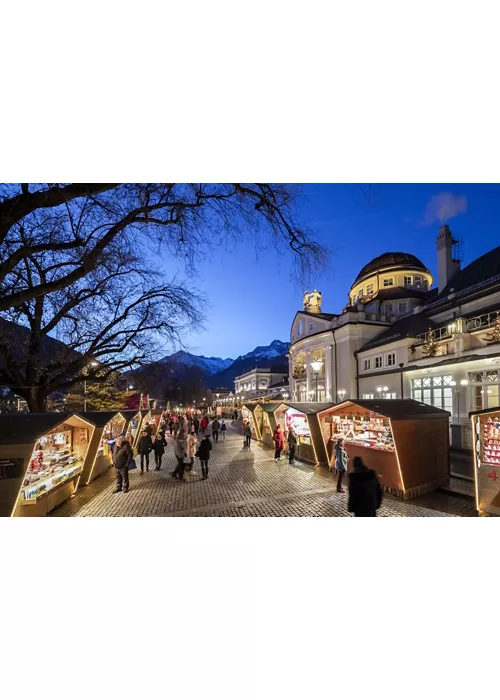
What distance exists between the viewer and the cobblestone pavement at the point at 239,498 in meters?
6.66

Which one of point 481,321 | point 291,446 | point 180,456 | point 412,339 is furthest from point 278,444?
point 412,339

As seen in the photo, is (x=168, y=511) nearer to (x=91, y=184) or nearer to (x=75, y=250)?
(x=75, y=250)

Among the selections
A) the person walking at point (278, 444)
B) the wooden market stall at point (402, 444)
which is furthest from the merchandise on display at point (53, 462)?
the wooden market stall at point (402, 444)

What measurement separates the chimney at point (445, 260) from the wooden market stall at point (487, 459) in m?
21.0

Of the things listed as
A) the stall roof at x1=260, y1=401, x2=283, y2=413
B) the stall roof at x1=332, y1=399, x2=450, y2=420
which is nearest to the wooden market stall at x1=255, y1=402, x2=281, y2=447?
the stall roof at x1=260, y1=401, x2=283, y2=413

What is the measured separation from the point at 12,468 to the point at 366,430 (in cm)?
840

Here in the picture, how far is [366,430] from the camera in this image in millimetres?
8609

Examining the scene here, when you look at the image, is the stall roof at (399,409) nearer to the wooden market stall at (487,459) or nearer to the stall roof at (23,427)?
the wooden market stall at (487,459)

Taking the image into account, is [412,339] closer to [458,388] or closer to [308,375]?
[458,388]

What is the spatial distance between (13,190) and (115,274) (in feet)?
5.54

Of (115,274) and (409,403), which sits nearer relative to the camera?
(115,274)

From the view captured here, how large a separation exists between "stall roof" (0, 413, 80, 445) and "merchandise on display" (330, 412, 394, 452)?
309 inches

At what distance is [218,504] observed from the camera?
707 centimetres

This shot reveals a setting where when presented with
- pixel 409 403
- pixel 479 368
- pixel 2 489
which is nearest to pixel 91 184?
pixel 2 489
